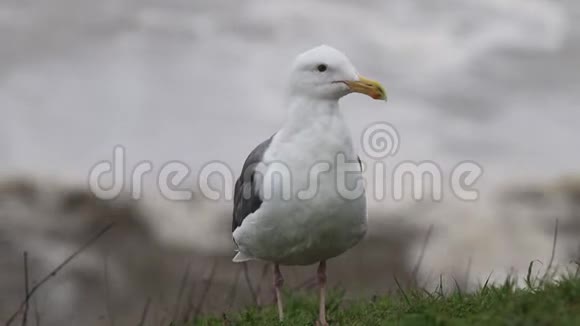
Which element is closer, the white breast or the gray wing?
the white breast

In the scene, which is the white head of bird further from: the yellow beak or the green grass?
the green grass

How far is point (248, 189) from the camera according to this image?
7.95 meters

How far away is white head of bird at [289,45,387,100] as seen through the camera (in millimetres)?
7465

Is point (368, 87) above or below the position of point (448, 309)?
above

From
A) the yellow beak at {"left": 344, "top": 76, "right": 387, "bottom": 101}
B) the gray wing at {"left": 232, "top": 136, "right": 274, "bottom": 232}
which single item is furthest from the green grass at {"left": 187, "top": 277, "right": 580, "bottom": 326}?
the yellow beak at {"left": 344, "top": 76, "right": 387, "bottom": 101}

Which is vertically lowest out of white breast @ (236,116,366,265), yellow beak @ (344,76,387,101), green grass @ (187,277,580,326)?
green grass @ (187,277,580,326)

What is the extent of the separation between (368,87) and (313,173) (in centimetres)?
88

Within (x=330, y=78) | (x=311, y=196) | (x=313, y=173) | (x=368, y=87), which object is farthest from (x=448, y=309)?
(x=330, y=78)

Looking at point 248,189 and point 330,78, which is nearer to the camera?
point 330,78

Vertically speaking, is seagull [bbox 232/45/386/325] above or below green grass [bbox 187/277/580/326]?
above

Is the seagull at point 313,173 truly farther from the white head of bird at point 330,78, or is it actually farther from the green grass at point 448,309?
the green grass at point 448,309

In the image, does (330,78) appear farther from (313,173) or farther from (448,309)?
(448,309)

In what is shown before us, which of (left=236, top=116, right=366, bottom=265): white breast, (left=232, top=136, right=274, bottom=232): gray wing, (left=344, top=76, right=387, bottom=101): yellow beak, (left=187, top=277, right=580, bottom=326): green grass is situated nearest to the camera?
(left=187, top=277, right=580, bottom=326): green grass

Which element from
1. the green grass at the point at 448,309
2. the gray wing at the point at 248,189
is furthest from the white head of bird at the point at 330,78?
the green grass at the point at 448,309
